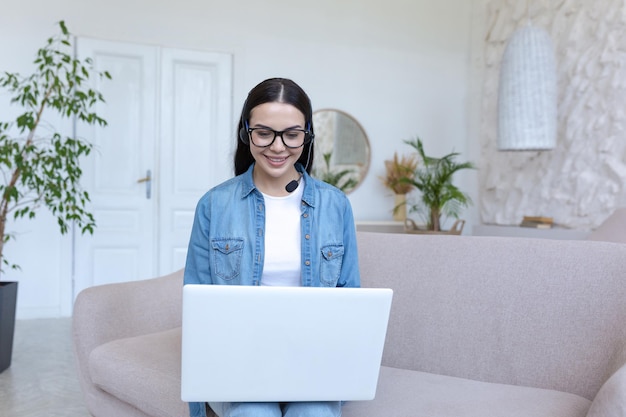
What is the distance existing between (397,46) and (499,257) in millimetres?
4226

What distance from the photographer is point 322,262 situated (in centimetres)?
169

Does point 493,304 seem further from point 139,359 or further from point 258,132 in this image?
point 139,359

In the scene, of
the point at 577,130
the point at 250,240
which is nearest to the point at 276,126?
the point at 250,240

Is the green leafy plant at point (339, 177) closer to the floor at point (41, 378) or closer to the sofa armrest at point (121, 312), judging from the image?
the floor at point (41, 378)

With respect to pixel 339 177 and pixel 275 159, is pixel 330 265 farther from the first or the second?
pixel 339 177

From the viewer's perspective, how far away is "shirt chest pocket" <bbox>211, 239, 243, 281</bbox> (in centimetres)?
167

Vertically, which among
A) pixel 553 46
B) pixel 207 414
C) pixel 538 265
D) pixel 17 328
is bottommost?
pixel 17 328

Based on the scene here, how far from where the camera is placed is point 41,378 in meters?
3.18

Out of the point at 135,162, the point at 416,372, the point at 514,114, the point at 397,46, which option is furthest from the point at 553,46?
the point at 416,372

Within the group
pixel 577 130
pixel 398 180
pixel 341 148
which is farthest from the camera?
pixel 341 148

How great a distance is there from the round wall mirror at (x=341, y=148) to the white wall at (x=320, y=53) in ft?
0.28

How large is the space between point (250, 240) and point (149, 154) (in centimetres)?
364

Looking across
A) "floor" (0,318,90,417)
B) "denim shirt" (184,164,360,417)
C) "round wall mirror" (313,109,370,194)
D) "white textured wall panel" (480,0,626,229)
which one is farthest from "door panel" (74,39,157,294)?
"denim shirt" (184,164,360,417)

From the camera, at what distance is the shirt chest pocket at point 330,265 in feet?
5.53
